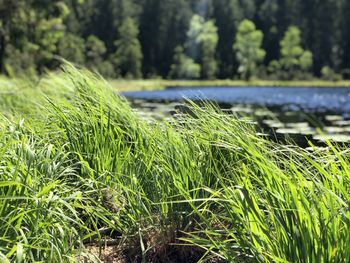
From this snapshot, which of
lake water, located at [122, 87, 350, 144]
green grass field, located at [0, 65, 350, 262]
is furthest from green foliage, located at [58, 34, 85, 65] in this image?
green grass field, located at [0, 65, 350, 262]

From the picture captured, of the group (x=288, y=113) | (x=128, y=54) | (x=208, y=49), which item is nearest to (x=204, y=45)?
(x=208, y=49)

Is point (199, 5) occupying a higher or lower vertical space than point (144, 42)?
higher

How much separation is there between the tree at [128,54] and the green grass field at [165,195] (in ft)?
227

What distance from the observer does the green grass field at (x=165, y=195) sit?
6.77 feet

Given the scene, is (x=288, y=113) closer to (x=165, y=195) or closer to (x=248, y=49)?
(x=165, y=195)

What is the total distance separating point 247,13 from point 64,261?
9023 centimetres

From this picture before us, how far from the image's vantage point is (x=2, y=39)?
25812 millimetres

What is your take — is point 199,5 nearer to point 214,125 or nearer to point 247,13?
point 247,13

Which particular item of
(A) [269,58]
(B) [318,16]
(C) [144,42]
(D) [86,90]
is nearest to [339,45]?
(B) [318,16]

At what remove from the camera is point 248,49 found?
77000 millimetres

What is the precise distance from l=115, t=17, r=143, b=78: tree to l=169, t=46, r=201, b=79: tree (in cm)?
829

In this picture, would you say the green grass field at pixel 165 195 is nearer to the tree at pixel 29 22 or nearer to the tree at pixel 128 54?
the tree at pixel 29 22

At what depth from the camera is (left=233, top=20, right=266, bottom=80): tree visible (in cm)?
7531

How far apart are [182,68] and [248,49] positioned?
12.2 m
